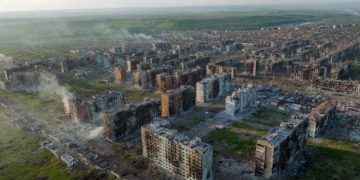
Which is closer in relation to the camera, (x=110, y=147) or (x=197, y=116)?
(x=110, y=147)

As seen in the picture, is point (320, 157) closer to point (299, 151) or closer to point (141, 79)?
point (299, 151)

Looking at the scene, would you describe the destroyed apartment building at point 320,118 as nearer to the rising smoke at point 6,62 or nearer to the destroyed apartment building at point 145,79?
the destroyed apartment building at point 145,79

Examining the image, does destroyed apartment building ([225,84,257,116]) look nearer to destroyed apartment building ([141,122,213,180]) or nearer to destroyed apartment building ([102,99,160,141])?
destroyed apartment building ([102,99,160,141])

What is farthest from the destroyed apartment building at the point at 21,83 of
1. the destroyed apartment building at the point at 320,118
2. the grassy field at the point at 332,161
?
the grassy field at the point at 332,161

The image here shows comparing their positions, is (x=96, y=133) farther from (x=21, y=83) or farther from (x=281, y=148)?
(x=21, y=83)

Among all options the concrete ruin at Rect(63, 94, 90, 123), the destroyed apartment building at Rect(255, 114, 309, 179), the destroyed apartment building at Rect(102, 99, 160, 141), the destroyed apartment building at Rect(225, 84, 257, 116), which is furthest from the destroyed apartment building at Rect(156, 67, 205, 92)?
the destroyed apartment building at Rect(255, 114, 309, 179)

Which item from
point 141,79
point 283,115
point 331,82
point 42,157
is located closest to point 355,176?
point 283,115

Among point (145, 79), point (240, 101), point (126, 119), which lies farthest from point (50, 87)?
point (240, 101)
